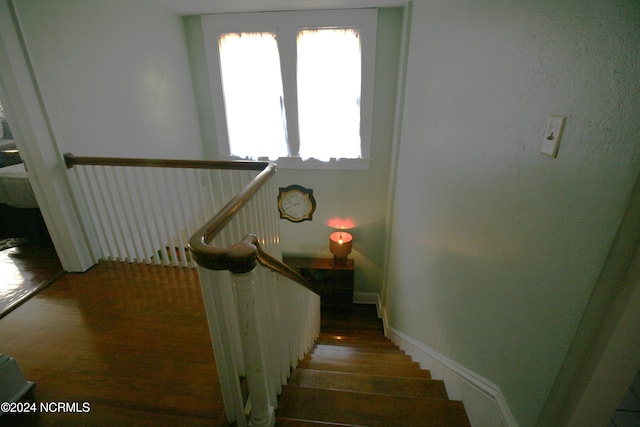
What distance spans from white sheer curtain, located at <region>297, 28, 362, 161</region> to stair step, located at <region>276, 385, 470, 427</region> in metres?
3.21

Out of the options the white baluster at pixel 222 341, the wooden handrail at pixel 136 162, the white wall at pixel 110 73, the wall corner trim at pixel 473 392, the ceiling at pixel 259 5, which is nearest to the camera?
the white baluster at pixel 222 341

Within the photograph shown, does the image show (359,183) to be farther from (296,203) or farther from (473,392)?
(473,392)

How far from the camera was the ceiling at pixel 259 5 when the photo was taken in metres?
3.21

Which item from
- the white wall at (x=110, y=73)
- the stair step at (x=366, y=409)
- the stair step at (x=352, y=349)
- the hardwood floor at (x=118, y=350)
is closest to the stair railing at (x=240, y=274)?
the stair step at (x=366, y=409)

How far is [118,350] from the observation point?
166 cm

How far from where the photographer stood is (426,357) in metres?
2.16

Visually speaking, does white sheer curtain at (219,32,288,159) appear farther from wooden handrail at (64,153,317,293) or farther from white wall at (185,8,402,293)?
wooden handrail at (64,153,317,293)

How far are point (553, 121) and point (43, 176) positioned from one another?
2873mm

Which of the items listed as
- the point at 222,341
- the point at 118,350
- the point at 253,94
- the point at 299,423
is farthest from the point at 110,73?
the point at 299,423

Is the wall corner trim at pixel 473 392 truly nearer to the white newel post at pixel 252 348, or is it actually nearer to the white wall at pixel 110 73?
the white newel post at pixel 252 348

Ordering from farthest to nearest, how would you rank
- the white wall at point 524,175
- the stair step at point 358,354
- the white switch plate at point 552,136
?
the stair step at point 358,354 < the white switch plate at point 552,136 < the white wall at point 524,175

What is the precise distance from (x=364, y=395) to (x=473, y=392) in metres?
0.52

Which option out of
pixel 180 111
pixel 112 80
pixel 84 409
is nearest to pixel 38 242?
pixel 112 80

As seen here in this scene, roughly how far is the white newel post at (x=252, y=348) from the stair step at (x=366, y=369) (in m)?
0.94
